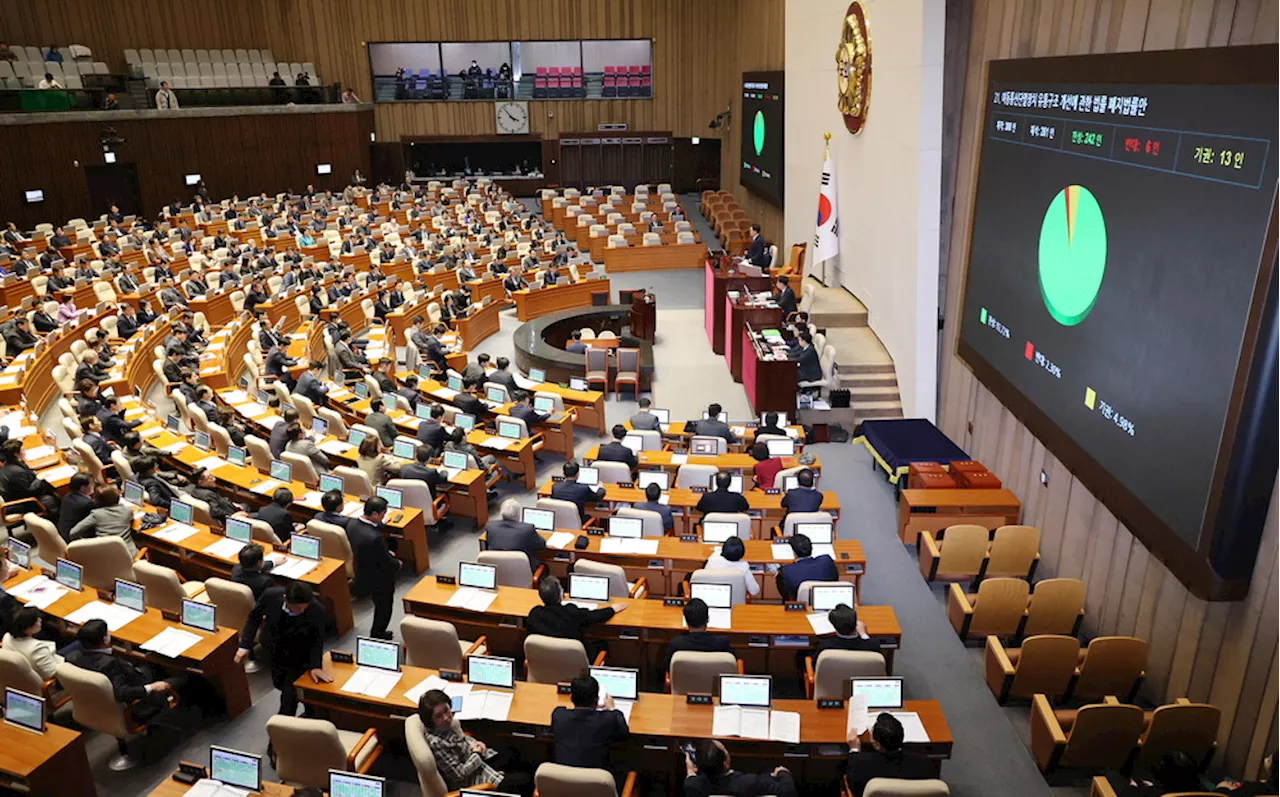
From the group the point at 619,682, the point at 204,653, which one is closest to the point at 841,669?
the point at 619,682

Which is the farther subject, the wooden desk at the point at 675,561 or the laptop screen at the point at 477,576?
the wooden desk at the point at 675,561

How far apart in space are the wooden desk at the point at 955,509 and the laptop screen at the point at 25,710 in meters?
7.50

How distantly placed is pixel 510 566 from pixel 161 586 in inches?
106

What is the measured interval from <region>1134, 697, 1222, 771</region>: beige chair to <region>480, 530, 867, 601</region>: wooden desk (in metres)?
2.49

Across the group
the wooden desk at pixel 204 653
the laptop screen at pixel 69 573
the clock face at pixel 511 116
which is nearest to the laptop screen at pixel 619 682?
the wooden desk at pixel 204 653

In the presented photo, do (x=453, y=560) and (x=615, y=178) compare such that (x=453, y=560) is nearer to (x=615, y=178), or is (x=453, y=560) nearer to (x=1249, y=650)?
(x=1249, y=650)

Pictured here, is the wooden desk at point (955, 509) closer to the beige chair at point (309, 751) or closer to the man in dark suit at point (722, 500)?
the man in dark suit at point (722, 500)

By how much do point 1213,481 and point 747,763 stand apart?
134 inches

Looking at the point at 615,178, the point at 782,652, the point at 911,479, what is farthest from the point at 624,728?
the point at 615,178

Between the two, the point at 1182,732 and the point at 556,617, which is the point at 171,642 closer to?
the point at 556,617

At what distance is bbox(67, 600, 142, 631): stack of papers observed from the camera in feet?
21.9

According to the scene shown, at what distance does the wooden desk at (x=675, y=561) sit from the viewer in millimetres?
7727

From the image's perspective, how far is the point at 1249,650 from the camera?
18.9 feet

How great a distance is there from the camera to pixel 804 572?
7.20 m
